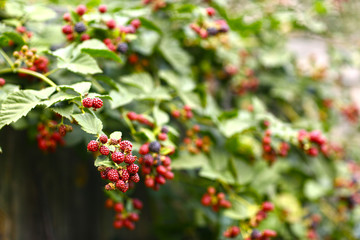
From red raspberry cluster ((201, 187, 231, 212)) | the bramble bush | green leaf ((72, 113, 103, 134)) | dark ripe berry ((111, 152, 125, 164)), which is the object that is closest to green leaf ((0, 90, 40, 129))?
the bramble bush

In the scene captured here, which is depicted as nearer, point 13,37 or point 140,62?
point 13,37

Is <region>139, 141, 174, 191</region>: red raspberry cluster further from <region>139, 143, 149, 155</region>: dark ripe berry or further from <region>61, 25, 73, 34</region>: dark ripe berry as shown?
<region>61, 25, 73, 34</region>: dark ripe berry

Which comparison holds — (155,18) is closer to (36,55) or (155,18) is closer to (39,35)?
(39,35)

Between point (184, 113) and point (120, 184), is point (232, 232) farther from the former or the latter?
point (120, 184)

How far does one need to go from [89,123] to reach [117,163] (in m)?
0.13

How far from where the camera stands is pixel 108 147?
816 millimetres

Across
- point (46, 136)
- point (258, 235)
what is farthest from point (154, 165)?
point (258, 235)

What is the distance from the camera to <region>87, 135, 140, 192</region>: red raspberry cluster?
78 centimetres

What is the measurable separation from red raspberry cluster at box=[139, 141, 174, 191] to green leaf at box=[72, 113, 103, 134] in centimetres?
23

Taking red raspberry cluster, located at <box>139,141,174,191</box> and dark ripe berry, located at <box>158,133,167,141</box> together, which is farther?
dark ripe berry, located at <box>158,133,167,141</box>

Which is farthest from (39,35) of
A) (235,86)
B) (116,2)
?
(235,86)

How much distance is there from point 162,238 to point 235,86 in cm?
96

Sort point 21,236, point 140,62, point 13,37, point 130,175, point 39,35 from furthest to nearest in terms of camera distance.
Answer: point 140,62 < point 21,236 < point 39,35 < point 13,37 < point 130,175

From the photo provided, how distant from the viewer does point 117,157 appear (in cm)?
79
